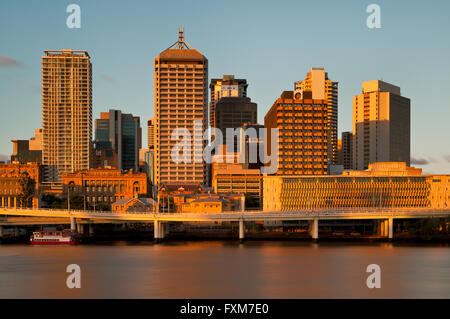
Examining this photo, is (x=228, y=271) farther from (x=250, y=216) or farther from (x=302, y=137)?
(x=302, y=137)

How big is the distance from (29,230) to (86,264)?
5848 centimetres

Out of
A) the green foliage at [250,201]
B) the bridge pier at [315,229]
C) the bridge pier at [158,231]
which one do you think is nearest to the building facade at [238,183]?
the green foliage at [250,201]

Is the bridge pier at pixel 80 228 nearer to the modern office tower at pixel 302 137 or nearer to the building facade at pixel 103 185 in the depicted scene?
the building facade at pixel 103 185

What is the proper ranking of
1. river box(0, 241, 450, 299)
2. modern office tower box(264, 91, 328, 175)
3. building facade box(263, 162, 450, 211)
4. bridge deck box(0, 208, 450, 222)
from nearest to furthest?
1. river box(0, 241, 450, 299)
2. bridge deck box(0, 208, 450, 222)
3. building facade box(263, 162, 450, 211)
4. modern office tower box(264, 91, 328, 175)

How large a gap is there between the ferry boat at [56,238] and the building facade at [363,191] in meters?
51.9

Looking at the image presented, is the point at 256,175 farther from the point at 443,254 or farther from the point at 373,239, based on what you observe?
the point at 443,254

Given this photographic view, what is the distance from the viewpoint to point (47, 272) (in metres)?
71.6

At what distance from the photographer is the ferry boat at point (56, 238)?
346 ft

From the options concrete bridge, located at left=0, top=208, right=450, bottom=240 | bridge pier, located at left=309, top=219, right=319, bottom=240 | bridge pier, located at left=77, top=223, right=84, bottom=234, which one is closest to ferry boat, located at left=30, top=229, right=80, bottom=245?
concrete bridge, located at left=0, top=208, right=450, bottom=240

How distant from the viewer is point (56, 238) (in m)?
106

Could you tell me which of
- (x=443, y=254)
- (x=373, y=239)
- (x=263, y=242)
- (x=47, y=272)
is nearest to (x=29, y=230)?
(x=263, y=242)

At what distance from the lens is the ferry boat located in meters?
105

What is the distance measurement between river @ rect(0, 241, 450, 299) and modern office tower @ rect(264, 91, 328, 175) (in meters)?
72.1

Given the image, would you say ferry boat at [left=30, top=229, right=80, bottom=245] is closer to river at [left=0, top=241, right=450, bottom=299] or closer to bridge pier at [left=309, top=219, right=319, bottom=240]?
river at [left=0, top=241, right=450, bottom=299]
